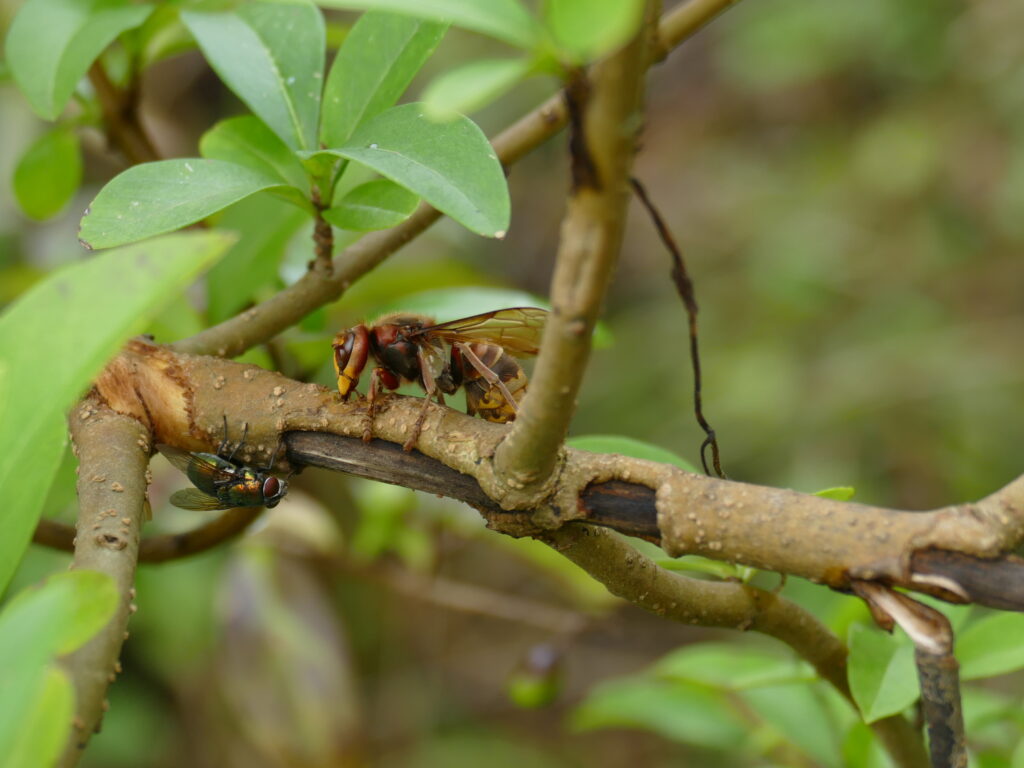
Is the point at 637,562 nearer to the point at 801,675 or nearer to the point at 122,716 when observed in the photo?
the point at 801,675

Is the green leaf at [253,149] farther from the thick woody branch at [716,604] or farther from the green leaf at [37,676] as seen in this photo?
the green leaf at [37,676]

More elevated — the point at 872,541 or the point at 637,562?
the point at 872,541

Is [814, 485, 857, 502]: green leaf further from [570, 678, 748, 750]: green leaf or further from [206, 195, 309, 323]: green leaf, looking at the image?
[206, 195, 309, 323]: green leaf

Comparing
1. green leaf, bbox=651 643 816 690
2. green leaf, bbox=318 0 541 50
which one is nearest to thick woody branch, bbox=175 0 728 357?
green leaf, bbox=318 0 541 50

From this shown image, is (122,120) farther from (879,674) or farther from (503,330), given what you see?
(879,674)

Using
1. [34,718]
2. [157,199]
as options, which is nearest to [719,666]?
[157,199]

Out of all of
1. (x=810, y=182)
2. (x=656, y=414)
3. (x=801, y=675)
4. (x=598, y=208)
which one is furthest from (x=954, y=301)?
(x=598, y=208)
